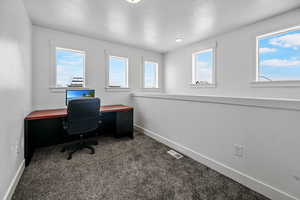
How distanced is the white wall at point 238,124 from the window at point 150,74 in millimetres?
953

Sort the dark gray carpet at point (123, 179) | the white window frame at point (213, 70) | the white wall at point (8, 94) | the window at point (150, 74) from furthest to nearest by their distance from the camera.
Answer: the window at point (150, 74) → the white window frame at point (213, 70) → the dark gray carpet at point (123, 179) → the white wall at point (8, 94)

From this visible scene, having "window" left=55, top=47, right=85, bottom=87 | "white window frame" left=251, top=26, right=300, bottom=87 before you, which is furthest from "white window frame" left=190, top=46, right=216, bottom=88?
"window" left=55, top=47, right=85, bottom=87

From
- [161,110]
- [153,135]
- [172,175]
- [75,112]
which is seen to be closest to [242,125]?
[172,175]

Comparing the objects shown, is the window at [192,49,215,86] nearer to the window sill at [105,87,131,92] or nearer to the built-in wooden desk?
the window sill at [105,87,131,92]

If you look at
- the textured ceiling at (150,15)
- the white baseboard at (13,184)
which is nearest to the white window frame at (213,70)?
the textured ceiling at (150,15)

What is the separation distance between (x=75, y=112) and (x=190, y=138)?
196 cm

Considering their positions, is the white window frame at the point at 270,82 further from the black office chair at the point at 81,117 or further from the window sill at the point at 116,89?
the black office chair at the point at 81,117

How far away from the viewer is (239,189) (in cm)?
140

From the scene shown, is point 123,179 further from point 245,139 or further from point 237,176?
point 245,139

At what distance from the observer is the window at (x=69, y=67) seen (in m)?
2.78

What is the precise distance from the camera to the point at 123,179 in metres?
1.56

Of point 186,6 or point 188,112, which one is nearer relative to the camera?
→ point 186,6

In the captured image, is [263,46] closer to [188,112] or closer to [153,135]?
[188,112]

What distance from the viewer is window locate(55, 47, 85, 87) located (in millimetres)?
2781
